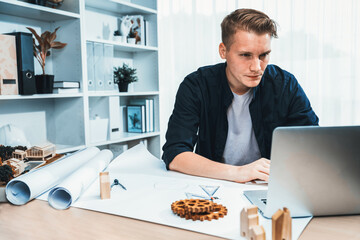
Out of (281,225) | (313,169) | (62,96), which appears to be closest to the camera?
(281,225)

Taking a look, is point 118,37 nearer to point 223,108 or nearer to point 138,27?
point 138,27

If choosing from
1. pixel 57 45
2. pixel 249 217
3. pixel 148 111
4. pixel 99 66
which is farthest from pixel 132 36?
pixel 249 217

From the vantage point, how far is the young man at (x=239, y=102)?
4.82ft

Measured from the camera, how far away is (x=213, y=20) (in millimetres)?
3076

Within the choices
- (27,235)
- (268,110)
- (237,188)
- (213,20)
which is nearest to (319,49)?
(213,20)

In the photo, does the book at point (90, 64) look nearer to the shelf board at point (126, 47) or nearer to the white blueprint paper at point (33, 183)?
the shelf board at point (126, 47)

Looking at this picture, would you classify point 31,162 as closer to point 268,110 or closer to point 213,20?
point 268,110

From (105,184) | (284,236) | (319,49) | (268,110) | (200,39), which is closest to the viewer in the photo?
(284,236)

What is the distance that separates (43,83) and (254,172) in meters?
1.58

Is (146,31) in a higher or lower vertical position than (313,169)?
higher

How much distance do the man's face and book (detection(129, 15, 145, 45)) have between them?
165 cm

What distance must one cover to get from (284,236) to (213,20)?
268cm

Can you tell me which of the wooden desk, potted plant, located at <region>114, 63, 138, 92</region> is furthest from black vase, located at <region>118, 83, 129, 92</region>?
the wooden desk

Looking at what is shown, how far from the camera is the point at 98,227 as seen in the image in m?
0.81
